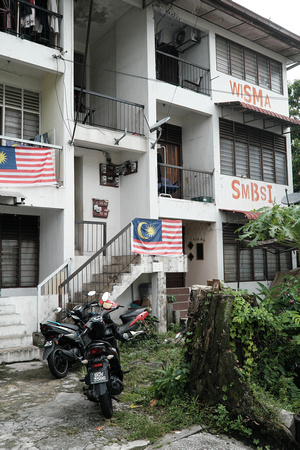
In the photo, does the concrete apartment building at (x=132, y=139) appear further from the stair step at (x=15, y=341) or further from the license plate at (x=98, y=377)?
the license plate at (x=98, y=377)

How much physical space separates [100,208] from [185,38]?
21.7 ft

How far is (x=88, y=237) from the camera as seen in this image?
11.5m

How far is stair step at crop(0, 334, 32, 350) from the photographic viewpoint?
8.15 meters

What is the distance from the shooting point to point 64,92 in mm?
10398

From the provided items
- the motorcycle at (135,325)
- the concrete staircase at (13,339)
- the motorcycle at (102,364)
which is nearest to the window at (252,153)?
the motorcycle at (135,325)

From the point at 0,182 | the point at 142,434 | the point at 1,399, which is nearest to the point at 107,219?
the point at 0,182

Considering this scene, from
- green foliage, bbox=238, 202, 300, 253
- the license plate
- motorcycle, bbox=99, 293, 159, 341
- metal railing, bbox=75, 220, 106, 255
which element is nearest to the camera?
the license plate

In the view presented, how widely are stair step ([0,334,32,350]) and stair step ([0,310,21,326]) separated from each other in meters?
0.32

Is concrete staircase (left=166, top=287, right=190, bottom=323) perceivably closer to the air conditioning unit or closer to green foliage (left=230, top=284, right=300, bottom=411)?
green foliage (left=230, top=284, right=300, bottom=411)

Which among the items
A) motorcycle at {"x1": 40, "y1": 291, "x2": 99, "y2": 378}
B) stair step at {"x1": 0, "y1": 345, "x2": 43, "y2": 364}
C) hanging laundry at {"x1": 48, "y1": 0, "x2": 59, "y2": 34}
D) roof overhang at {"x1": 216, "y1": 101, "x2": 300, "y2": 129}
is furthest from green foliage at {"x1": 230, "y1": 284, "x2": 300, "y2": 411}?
roof overhang at {"x1": 216, "y1": 101, "x2": 300, "y2": 129}

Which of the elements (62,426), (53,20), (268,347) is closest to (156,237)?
(268,347)

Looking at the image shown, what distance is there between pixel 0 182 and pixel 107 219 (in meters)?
3.83

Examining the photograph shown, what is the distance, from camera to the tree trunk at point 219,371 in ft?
14.2

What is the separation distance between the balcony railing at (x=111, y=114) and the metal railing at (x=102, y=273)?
326 centimetres
